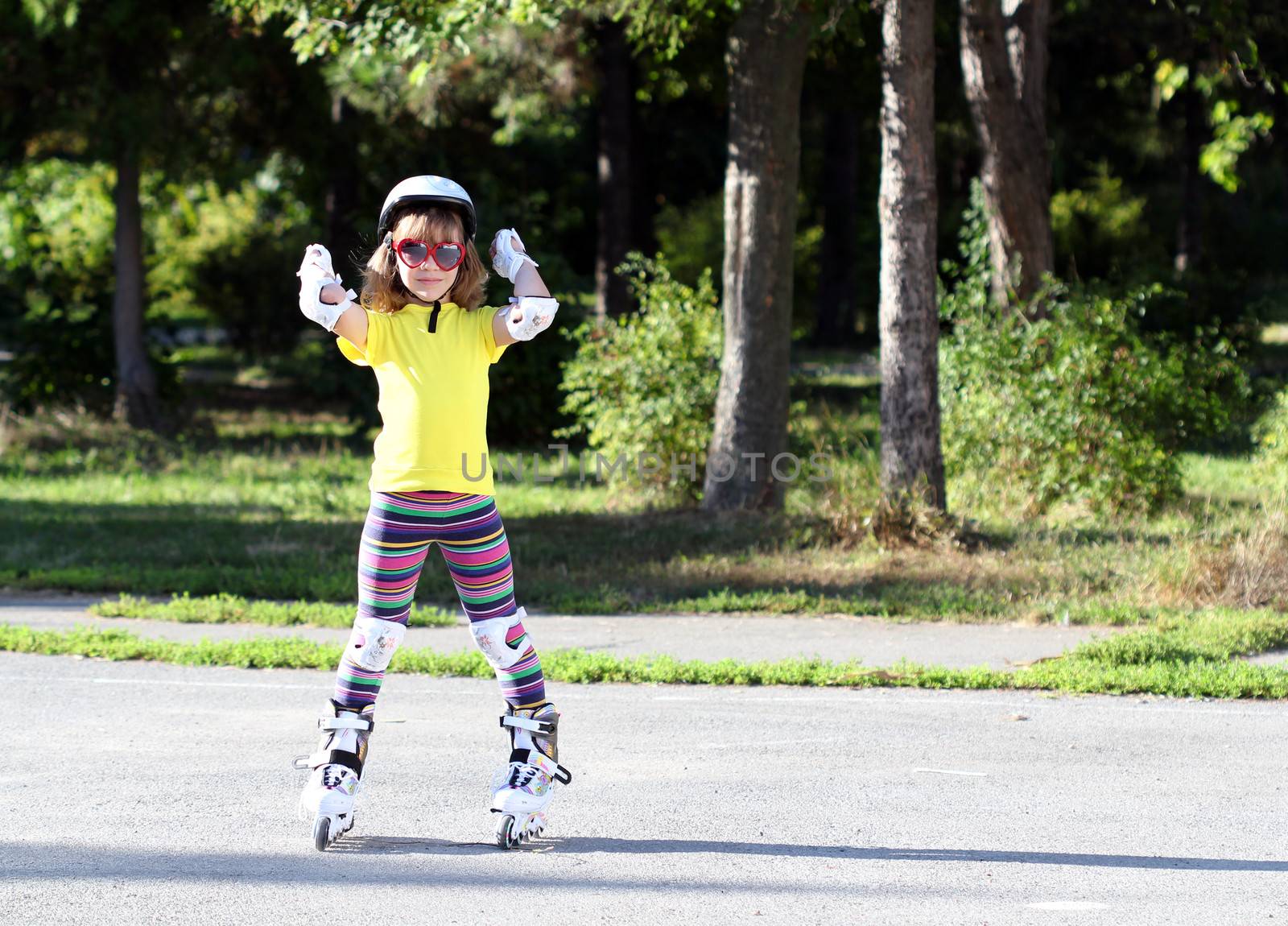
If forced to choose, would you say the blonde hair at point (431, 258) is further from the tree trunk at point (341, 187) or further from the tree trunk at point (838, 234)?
the tree trunk at point (838, 234)

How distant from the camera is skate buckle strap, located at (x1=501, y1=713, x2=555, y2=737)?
486 cm

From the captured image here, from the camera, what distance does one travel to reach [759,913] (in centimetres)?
420

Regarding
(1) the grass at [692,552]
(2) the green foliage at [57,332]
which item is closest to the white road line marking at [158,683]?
(1) the grass at [692,552]

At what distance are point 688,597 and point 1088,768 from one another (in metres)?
Result: 3.76

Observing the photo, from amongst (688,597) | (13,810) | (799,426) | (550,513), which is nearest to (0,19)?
(550,513)

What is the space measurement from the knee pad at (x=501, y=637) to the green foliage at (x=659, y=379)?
6.98 m

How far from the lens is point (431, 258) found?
15.6 ft

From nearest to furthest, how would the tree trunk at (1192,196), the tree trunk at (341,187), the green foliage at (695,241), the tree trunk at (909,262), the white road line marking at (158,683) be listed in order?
1. the white road line marking at (158,683)
2. the tree trunk at (909,262)
3. the tree trunk at (341,187)
4. the tree trunk at (1192,196)
5. the green foliage at (695,241)

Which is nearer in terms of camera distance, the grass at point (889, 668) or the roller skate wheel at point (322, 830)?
the roller skate wheel at point (322, 830)

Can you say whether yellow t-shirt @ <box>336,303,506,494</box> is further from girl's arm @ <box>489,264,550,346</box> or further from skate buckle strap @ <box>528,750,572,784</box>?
skate buckle strap @ <box>528,750,572,784</box>

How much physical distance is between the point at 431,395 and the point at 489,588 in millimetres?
656

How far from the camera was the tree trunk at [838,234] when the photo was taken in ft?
82.0

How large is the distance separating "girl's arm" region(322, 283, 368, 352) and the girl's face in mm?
196

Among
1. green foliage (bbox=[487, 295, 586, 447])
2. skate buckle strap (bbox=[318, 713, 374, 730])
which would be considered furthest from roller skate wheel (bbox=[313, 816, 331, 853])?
green foliage (bbox=[487, 295, 586, 447])
